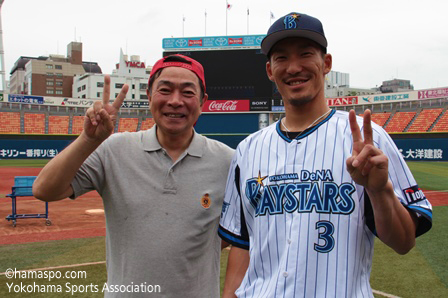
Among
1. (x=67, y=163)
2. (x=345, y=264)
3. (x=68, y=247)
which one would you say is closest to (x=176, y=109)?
(x=67, y=163)

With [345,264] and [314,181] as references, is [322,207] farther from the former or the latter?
[345,264]

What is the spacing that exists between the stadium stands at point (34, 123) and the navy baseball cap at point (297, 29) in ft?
135

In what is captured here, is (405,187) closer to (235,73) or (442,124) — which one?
(235,73)

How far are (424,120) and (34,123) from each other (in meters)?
37.4

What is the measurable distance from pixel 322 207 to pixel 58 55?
9532 centimetres

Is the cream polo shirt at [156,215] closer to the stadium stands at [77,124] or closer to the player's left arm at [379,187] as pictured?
the player's left arm at [379,187]

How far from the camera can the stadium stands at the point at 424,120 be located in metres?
34.6

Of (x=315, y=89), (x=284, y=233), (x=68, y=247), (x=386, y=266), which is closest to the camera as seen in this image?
(x=284, y=233)

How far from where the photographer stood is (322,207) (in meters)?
1.85

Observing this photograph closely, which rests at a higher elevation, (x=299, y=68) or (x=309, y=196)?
(x=299, y=68)

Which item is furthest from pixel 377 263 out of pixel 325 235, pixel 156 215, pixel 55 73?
pixel 55 73

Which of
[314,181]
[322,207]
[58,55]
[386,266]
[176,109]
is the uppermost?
[58,55]

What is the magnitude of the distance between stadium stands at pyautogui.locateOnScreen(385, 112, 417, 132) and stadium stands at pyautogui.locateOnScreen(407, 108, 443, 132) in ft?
2.33

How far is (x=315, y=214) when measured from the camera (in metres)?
1.85
